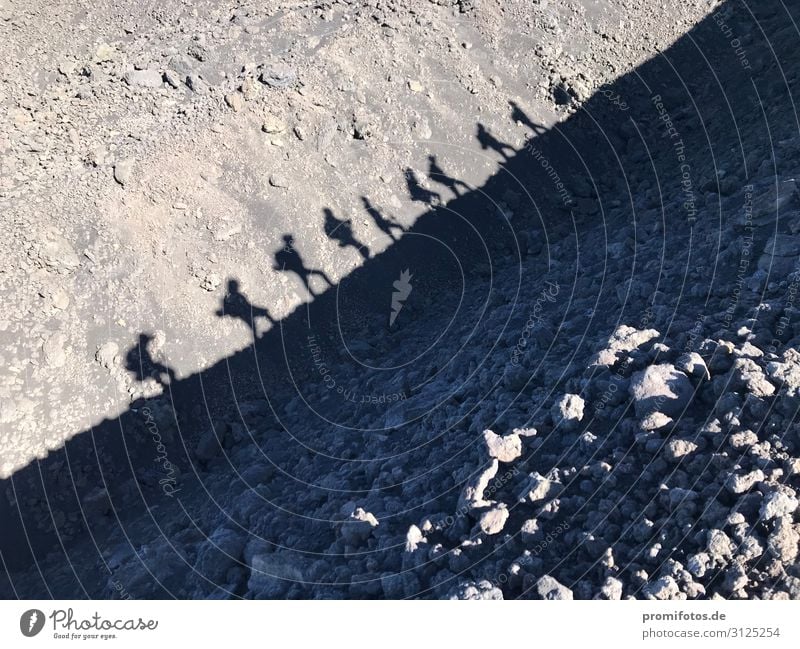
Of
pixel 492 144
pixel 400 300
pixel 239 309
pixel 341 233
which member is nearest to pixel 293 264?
pixel 341 233

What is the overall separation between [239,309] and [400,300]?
4.33 metres

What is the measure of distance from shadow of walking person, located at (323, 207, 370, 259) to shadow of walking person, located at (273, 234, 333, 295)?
106 cm

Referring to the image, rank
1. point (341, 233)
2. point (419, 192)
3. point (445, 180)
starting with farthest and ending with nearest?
point (445, 180)
point (419, 192)
point (341, 233)

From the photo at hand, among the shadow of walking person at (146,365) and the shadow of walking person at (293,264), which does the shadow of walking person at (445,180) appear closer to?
the shadow of walking person at (293,264)

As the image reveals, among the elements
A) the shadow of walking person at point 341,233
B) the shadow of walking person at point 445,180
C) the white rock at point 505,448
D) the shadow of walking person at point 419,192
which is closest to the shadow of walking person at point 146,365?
the shadow of walking person at point 341,233

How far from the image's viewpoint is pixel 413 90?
72.3 ft

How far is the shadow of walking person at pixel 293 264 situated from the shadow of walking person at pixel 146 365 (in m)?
3.86

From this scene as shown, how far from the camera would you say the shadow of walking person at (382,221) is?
20062 mm

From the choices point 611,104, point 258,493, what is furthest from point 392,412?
point 611,104

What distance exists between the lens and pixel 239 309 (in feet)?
60.2

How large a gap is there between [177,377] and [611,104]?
1694cm

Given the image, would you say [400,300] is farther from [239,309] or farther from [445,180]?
[239,309]

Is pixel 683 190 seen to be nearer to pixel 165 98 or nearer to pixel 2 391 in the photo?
pixel 165 98

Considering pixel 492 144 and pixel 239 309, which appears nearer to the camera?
pixel 239 309
